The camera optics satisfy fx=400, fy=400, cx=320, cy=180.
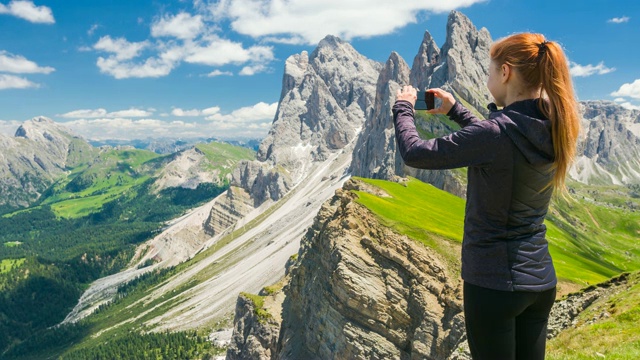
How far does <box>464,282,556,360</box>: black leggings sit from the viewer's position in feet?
17.6

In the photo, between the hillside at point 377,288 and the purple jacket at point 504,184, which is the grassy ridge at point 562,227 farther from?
the purple jacket at point 504,184

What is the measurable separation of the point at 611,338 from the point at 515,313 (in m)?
12.3

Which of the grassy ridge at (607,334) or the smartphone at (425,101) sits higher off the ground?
the smartphone at (425,101)

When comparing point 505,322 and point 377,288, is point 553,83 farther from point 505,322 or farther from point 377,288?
point 377,288

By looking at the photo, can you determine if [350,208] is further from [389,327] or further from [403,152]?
[403,152]

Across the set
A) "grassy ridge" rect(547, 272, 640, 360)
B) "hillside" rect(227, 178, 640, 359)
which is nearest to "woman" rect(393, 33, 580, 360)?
"grassy ridge" rect(547, 272, 640, 360)

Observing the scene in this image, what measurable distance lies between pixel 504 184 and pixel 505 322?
1.91 m

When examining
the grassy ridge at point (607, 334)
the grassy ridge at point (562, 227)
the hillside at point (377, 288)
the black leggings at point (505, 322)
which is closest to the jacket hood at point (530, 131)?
the grassy ridge at point (562, 227)

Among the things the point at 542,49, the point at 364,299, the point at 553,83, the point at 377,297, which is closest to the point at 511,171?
the point at 553,83

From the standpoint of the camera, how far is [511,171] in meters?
5.19

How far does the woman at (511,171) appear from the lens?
514 cm

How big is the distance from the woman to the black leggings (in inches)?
0.6

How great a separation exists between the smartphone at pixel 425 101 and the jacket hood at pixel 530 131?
1415mm

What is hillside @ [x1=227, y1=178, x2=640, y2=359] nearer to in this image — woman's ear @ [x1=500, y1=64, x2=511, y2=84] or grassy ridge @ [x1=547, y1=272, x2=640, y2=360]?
grassy ridge @ [x1=547, y1=272, x2=640, y2=360]
